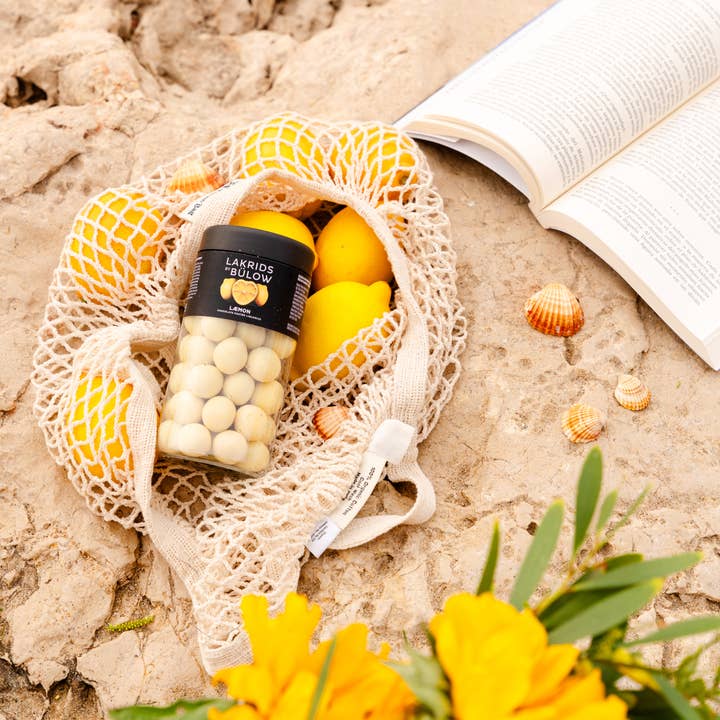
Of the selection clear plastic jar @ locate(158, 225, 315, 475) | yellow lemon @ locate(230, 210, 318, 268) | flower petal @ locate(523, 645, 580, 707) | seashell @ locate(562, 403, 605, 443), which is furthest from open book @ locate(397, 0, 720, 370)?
flower petal @ locate(523, 645, 580, 707)

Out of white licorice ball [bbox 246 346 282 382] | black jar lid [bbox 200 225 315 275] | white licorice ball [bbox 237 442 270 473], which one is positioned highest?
black jar lid [bbox 200 225 315 275]

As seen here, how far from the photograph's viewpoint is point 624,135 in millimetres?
1341

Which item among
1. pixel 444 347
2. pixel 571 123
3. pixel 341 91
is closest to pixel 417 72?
pixel 341 91

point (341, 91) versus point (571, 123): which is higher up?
point (571, 123)

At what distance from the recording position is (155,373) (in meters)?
1.20

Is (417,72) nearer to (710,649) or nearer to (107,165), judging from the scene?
(107,165)

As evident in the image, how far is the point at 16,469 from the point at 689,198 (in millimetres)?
1148

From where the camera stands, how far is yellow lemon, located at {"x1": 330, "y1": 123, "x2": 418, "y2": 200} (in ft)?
3.96

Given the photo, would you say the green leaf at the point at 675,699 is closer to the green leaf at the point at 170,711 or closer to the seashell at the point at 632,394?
the green leaf at the point at 170,711

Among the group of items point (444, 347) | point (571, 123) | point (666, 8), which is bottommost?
point (444, 347)

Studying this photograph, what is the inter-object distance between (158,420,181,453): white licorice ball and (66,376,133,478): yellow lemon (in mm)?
43

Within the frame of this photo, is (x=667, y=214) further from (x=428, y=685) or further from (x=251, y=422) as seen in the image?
(x=428, y=685)

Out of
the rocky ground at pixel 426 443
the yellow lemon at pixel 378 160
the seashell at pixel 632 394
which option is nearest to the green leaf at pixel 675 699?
the rocky ground at pixel 426 443

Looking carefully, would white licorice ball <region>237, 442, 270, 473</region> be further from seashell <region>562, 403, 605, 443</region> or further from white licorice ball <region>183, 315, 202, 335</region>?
seashell <region>562, 403, 605, 443</region>
